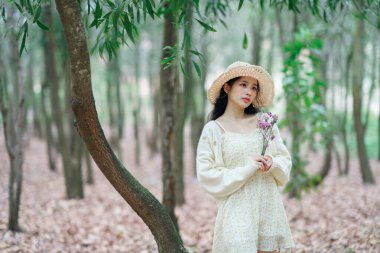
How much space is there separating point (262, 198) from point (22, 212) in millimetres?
4946

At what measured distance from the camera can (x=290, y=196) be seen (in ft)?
28.3

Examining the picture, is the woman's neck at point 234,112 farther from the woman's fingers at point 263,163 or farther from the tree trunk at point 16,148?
the tree trunk at point 16,148

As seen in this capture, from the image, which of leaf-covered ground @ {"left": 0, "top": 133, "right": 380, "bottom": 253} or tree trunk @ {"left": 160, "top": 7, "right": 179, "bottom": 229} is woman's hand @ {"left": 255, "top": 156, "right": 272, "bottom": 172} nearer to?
leaf-covered ground @ {"left": 0, "top": 133, "right": 380, "bottom": 253}

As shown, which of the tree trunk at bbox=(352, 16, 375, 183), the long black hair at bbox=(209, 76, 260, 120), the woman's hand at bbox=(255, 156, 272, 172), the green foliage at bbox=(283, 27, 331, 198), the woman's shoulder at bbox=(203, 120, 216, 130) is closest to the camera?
the woman's hand at bbox=(255, 156, 272, 172)

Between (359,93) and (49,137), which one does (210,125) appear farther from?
(49,137)

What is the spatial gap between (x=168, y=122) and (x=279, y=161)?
2.60 m

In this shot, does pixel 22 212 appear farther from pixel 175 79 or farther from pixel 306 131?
pixel 306 131

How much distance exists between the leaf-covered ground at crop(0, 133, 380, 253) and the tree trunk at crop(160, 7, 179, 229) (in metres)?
0.72

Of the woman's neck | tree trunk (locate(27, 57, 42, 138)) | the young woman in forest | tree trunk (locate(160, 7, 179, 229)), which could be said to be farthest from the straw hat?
tree trunk (locate(27, 57, 42, 138))

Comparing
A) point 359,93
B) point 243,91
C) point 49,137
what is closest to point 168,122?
point 243,91

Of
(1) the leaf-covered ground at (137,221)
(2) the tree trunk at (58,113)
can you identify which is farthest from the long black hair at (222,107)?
(2) the tree trunk at (58,113)

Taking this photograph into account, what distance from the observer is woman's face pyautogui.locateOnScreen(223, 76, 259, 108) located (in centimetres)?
315

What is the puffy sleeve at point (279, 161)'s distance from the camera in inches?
118

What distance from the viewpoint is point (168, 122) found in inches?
215
